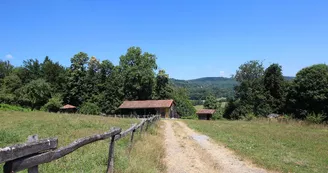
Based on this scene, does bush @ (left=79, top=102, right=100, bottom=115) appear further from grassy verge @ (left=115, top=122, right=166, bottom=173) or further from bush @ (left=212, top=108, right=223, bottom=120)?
grassy verge @ (left=115, top=122, right=166, bottom=173)

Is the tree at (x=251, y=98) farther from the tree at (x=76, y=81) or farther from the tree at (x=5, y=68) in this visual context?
the tree at (x=5, y=68)

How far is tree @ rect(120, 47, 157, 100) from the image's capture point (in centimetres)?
6619

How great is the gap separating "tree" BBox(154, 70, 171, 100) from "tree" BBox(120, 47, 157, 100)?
8.33 feet

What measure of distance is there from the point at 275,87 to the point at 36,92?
55487mm

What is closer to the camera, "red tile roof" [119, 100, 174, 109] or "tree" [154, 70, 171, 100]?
"red tile roof" [119, 100, 174, 109]

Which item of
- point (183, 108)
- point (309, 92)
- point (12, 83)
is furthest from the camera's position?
point (183, 108)

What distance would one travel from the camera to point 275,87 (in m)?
58.8

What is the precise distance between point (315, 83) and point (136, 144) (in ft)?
159

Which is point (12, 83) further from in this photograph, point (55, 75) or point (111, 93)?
point (111, 93)

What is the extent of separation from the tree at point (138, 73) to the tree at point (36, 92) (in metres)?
19.2

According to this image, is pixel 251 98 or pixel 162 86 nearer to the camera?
pixel 251 98

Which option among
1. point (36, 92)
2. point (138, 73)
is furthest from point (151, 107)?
point (36, 92)

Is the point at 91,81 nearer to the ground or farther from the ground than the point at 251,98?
farther from the ground

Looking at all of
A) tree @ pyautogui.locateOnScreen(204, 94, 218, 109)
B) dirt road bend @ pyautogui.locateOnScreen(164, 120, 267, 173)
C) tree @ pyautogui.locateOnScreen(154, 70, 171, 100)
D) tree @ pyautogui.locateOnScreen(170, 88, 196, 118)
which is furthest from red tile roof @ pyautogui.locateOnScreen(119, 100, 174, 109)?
dirt road bend @ pyautogui.locateOnScreen(164, 120, 267, 173)
